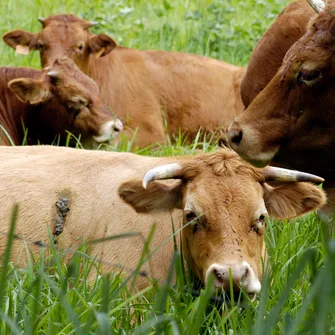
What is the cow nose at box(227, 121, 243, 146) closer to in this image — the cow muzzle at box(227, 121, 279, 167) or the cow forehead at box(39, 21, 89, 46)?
the cow muzzle at box(227, 121, 279, 167)

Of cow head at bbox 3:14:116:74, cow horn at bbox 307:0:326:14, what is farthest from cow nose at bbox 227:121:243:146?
cow head at bbox 3:14:116:74

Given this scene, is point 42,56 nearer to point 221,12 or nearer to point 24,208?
point 221,12

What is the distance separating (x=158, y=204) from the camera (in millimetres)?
5152

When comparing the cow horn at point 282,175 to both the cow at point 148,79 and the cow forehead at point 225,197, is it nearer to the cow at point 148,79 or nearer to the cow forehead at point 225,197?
the cow forehead at point 225,197

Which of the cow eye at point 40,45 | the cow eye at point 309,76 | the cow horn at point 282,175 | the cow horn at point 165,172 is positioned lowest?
the cow eye at point 40,45

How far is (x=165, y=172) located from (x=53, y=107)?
4.48 metres

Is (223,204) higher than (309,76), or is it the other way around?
(309,76)

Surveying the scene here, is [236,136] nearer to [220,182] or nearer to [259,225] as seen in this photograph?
[220,182]

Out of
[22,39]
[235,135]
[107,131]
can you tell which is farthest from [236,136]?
[22,39]

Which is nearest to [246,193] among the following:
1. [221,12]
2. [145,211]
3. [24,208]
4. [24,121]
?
[145,211]

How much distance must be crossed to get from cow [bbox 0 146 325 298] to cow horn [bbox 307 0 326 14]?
949 mm

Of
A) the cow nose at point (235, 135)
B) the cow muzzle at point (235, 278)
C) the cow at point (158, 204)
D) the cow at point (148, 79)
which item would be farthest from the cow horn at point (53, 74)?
the cow muzzle at point (235, 278)

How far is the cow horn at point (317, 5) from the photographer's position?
17.9 feet

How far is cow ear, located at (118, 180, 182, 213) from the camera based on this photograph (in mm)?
5105
